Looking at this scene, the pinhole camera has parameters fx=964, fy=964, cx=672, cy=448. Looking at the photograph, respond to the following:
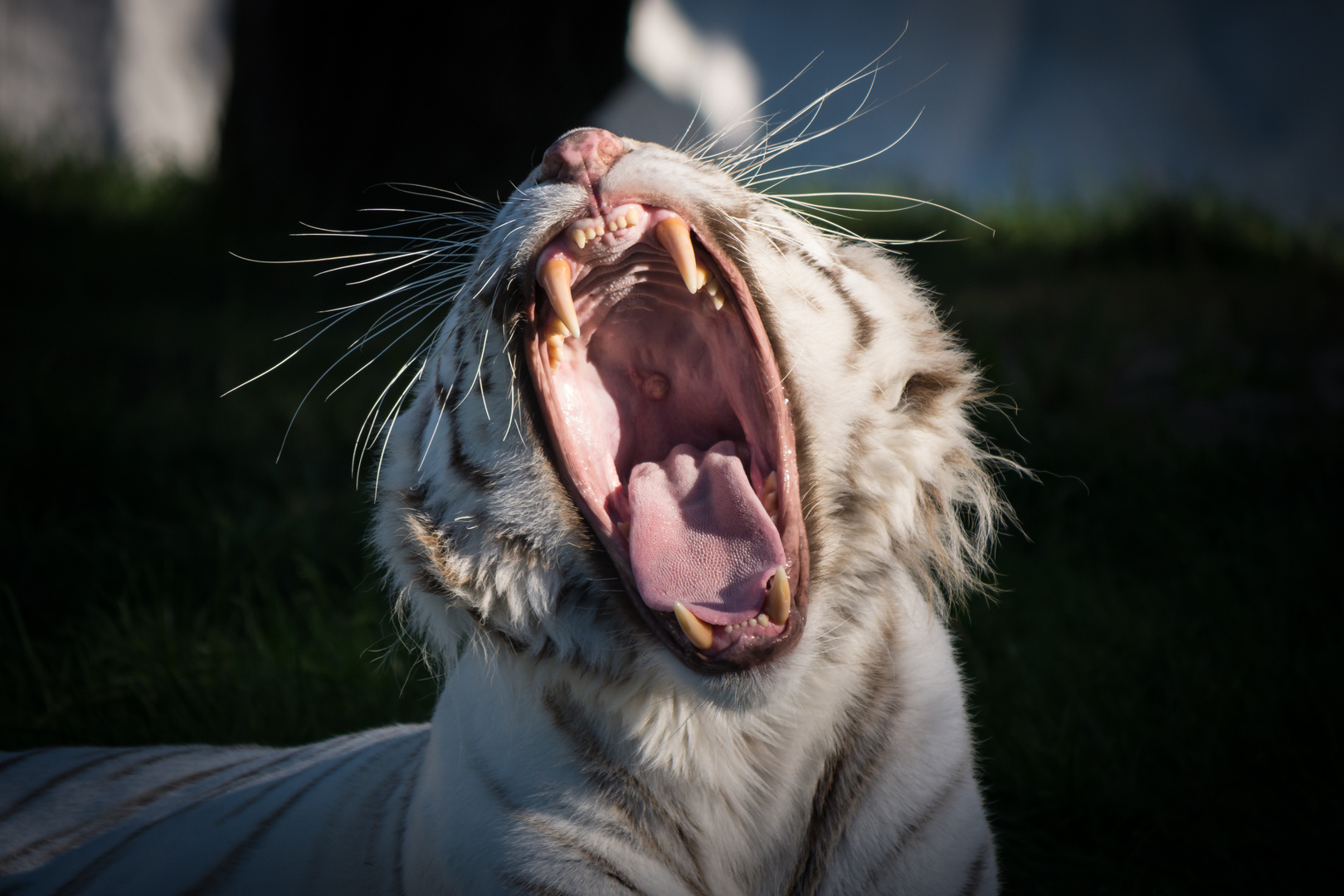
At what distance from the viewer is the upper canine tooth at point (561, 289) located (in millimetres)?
1137

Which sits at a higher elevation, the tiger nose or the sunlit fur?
the tiger nose

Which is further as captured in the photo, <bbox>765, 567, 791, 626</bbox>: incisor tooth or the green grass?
the green grass

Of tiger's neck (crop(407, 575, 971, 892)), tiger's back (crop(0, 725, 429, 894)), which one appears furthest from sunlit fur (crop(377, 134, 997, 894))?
tiger's back (crop(0, 725, 429, 894))

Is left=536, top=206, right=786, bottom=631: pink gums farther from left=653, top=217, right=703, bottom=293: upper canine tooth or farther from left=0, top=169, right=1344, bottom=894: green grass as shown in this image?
left=0, top=169, right=1344, bottom=894: green grass

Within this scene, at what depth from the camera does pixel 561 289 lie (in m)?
1.15

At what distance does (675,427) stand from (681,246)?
0.33m

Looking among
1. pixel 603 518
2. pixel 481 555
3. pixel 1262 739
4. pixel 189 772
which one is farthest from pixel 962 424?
pixel 189 772

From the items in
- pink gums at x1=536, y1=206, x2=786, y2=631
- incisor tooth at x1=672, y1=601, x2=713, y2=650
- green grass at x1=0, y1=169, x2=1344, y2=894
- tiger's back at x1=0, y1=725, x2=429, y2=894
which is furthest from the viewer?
green grass at x1=0, y1=169, x2=1344, y2=894

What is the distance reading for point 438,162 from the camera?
4.99m

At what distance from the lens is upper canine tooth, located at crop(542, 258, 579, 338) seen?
1.14m

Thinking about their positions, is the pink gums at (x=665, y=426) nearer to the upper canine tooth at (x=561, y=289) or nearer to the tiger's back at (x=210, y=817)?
the upper canine tooth at (x=561, y=289)

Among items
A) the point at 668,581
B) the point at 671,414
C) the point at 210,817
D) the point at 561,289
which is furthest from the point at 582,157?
the point at 210,817

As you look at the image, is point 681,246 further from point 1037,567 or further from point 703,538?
point 1037,567

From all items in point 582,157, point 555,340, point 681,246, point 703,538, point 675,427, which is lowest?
point 703,538
